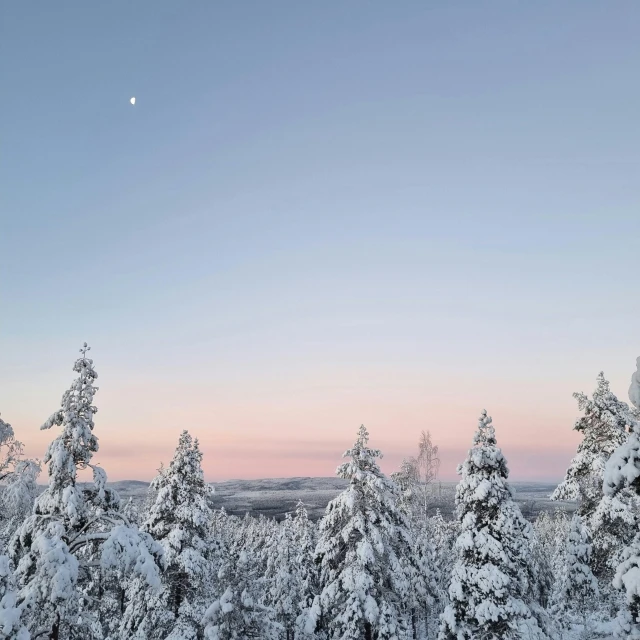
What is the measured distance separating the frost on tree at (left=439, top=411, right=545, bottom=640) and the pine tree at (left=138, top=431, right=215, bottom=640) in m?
11.7

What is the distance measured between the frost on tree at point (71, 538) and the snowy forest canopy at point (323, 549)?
0.04 m

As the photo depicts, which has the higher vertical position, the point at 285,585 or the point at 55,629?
the point at 55,629

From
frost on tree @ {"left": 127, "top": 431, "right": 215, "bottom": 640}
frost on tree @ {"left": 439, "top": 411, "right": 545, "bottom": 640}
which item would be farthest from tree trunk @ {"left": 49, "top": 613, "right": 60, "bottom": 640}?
frost on tree @ {"left": 439, "top": 411, "right": 545, "bottom": 640}

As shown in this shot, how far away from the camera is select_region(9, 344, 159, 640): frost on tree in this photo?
40.2 ft

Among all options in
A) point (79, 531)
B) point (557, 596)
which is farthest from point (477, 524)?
point (557, 596)

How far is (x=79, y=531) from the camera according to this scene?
45.9 ft

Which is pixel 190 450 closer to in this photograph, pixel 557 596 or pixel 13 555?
pixel 13 555

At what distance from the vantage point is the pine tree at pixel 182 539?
75.9ft

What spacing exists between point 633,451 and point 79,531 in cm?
1437

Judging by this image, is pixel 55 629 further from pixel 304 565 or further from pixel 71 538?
pixel 304 565

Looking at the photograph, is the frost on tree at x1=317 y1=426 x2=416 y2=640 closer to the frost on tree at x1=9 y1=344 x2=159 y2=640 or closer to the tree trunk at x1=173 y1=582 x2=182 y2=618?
the tree trunk at x1=173 y1=582 x2=182 y2=618

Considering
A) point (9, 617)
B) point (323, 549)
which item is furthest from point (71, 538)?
point (323, 549)

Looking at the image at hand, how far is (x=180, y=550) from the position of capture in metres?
23.8

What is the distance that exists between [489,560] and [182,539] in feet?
47.3
